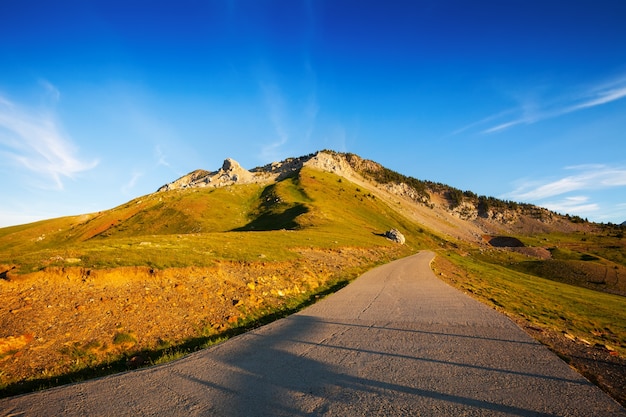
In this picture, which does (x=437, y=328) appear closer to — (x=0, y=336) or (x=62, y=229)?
(x=0, y=336)

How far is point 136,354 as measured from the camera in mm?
12523

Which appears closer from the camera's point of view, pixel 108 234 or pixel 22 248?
pixel 22 248

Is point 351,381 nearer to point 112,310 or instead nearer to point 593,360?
point 593,360

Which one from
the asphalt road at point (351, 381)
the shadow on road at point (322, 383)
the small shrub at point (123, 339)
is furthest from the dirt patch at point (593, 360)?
the small shrub at point (123, 339)

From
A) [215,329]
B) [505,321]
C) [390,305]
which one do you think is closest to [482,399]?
[505,321]

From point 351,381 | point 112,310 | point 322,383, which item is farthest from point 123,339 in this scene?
point 351,381

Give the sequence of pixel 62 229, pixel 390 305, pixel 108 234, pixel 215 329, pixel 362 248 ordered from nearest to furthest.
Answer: pixel 215 329
pixel 390 305
pixel 362 248
pixel 108 234
pixel 62 229

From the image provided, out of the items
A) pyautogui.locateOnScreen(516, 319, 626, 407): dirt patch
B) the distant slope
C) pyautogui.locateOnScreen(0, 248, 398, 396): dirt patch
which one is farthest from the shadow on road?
the distant slope

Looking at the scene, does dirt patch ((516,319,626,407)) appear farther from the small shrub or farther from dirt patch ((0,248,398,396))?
the small shrub

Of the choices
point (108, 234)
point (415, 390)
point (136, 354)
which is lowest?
point (136, 354)

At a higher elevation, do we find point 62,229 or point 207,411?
point 62,229

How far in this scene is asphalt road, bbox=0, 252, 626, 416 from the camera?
262 inches

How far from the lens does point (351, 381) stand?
310 inches

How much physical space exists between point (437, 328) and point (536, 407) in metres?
6.26
